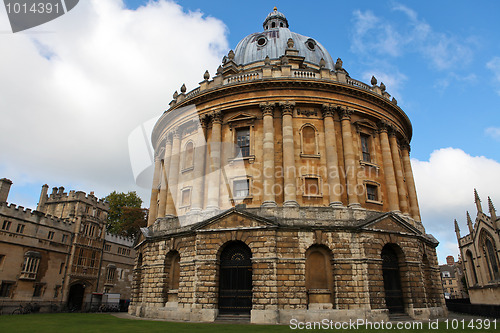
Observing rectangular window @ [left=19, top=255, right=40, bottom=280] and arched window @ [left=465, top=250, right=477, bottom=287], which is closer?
rectangular window @ [left=19, top=255, right=40, bottom=280]

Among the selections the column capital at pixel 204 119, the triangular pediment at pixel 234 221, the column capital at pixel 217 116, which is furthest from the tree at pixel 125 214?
the triangular pediment at pixel 234 221

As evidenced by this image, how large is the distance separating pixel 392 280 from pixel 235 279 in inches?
402

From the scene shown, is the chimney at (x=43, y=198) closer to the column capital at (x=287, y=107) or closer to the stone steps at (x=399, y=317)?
the column capital at (x=287, y=107)

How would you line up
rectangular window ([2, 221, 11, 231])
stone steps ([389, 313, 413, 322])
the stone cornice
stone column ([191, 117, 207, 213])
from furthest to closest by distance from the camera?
rectangular window ([2, 221, 11, 231]) → the stone cornice → stone column ([191, 117, 207, 213]) → stone steps ([389, 313, 413, 322])

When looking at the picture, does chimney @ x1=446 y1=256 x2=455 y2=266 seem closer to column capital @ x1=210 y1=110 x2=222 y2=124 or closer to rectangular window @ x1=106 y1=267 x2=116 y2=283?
rectangular window @ x1=106 y1=267 x2=116 y2=283

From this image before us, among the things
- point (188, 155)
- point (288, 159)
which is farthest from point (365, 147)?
point (188, 155)

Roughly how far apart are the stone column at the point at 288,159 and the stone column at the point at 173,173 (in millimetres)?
9334

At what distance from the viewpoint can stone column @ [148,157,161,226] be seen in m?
30.4

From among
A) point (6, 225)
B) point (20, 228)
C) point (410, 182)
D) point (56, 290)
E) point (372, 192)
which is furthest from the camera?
point (56, 290)

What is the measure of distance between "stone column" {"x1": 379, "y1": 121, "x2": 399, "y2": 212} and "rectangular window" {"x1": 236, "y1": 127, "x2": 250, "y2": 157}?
10.8 meters

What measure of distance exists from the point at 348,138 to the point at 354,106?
120 inches

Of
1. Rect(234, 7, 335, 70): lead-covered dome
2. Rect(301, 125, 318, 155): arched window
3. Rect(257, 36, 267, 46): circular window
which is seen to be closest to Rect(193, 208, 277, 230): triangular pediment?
Rect(301, 125, 318, 155): arched window

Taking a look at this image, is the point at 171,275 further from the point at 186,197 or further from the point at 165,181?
the point at 165,181

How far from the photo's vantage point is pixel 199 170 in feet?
81.9
